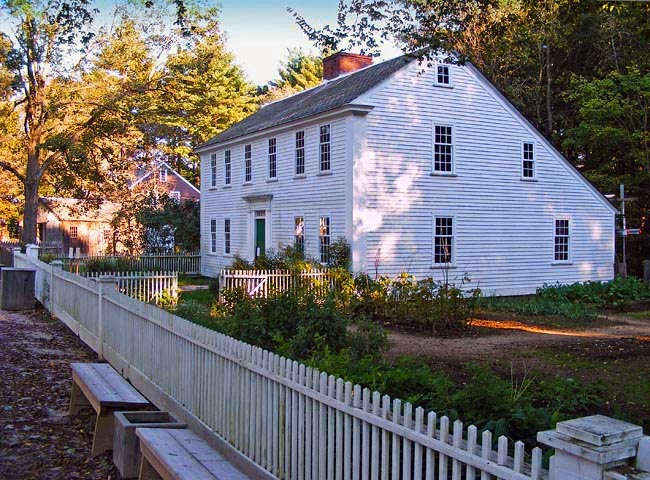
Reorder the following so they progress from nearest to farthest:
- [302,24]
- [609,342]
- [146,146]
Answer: [302,24]
[609,342]
[146,146]

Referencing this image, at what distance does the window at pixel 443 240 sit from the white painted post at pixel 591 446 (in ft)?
61.6

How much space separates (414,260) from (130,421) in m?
15.5

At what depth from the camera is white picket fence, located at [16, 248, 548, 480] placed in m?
3.07

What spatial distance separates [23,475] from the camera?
564 centimetres

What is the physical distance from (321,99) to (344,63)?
13.8 feet

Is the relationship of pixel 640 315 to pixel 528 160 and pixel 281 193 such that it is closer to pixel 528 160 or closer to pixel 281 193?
pixel 528 160

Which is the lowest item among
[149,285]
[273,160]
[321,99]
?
[149,285]

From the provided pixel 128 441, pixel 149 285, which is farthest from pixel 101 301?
pixel 149 285

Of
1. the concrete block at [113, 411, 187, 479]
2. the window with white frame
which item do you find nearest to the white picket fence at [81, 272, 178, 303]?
the concrete block at [113, 411, 187, 479]

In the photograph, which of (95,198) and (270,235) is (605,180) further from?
(95,198)

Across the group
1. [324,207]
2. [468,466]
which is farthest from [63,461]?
[324,207]

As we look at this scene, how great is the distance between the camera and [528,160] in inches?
926

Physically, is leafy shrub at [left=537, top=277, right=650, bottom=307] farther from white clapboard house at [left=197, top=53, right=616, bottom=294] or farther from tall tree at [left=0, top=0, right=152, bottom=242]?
tall tree at [left=0, top=0, right=152, bottom=242]

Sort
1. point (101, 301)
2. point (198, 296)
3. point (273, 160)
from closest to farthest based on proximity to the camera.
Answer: point (101, 301)
point (198, 296)
point (273, 160)
